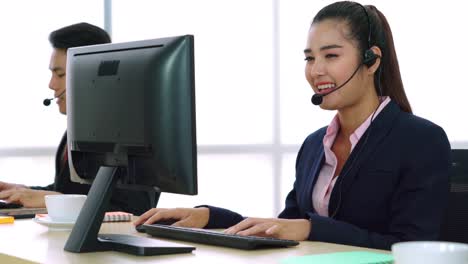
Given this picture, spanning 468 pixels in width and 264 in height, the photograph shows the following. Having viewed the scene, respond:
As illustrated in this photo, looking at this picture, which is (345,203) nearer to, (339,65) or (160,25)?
(339,65)

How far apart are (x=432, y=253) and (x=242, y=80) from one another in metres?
3.98

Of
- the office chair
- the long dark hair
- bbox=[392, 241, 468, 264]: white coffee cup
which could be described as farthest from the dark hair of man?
bbox=[392, 241, 468, 264]: white coffee cup

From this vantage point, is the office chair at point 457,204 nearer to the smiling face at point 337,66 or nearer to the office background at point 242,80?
the smiling face at point 337,66

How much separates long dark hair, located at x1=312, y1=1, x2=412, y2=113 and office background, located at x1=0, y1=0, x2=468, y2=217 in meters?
2.53

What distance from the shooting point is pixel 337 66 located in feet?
7.43

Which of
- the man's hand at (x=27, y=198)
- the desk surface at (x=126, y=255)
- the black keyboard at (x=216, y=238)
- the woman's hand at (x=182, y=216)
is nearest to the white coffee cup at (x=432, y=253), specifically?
the desk surface at (x=126, y=255)

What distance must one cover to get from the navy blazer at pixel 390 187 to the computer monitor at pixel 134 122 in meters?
0.40

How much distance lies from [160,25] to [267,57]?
28.6 inches

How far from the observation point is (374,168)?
84.0 inches

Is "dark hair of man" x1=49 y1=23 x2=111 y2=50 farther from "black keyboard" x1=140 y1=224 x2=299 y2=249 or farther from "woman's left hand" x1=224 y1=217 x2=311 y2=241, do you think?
"woman's left hand" x1=224 y1=217 x2=311 y2=241

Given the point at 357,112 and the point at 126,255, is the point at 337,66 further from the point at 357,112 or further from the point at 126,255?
the point at 126,255

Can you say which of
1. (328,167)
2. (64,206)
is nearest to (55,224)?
(64,206)

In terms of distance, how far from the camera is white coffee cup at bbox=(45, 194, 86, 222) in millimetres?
2131

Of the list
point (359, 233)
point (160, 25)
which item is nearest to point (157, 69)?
point (359, 233)
